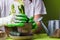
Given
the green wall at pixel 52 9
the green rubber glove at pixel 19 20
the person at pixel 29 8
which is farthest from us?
the green wall at pixel 52 9

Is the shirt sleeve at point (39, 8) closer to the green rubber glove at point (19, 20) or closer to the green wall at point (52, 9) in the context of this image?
the green wall at point (52, 9)

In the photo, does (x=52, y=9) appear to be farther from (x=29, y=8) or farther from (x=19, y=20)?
(x=19, y=20)

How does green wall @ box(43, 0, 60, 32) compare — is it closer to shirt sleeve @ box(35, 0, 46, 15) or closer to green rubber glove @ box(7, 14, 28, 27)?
shirt sleeve @ box(35, 0, 46, 15)

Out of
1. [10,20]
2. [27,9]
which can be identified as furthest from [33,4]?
[10,20]

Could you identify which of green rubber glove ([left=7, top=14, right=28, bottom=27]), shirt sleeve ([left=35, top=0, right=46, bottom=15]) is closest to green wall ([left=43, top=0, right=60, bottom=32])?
shirt sleeve ([left=35, top=0, right=46, bottom=15])

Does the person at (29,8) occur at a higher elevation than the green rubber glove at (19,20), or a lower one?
higher

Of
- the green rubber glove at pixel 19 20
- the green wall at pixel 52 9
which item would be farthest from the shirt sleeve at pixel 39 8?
the green rubber glove at pixel 19 20

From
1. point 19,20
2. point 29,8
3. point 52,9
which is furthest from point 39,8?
point 19,20

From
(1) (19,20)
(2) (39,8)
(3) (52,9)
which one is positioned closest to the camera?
(1) (19,20)

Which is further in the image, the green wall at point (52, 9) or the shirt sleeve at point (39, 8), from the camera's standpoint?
the green wall at point (52, 9)

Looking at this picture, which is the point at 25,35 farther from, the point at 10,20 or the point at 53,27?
the point at 53,27

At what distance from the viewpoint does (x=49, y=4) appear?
183cm

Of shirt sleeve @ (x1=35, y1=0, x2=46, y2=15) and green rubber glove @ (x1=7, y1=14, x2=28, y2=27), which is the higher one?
shirt sleeve @ (x1=35, y1=0, x2=46, y2=15)

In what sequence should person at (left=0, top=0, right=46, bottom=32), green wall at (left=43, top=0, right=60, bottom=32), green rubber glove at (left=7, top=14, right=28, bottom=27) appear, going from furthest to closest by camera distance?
green wall at (left=43, top=0, right=60, bottom=32) → person at (left=0, top=0, right=46, bottom=32) → green rubber glove at (left=7, top=14, right=28, bottom=27)
